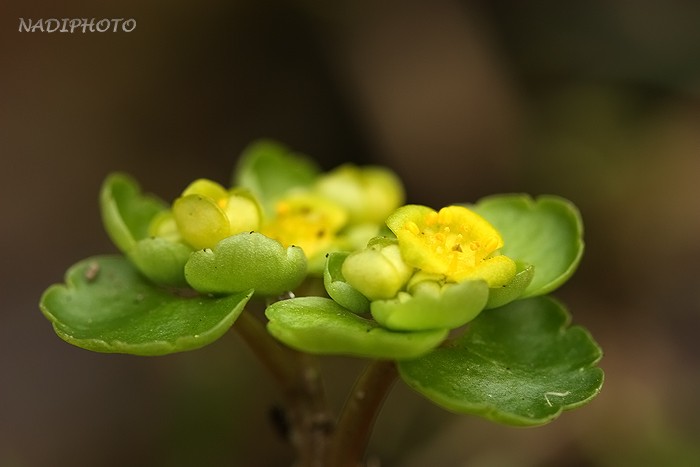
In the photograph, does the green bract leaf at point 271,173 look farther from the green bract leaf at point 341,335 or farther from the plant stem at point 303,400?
the green bract leaf at point 341,335

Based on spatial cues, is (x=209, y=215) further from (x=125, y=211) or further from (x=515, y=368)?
(x=515, y=368)

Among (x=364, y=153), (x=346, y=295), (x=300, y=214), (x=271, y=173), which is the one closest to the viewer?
(x=346, y=295)

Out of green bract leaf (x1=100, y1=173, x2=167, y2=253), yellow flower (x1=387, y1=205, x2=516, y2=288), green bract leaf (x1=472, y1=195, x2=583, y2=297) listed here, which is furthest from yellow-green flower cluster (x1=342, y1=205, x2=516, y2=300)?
green bract leaf (x1=100, y1=173, x2=167, y2=253)

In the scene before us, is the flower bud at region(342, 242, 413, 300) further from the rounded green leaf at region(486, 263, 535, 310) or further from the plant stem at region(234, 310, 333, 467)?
the plant stem at region(234, 310, 333, 467)

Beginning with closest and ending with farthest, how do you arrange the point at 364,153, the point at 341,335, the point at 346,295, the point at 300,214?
the point at 341,335, the point at 346,295, the point at 300,214, the point at 364,153

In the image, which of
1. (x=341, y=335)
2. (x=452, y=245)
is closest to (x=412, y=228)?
(x=452, y=245)

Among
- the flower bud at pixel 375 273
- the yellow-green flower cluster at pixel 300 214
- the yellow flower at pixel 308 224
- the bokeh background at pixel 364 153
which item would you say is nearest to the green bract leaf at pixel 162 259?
the yellow-green flower cluster at pixel 300 214

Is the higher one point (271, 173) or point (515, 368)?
point (271, 173)
